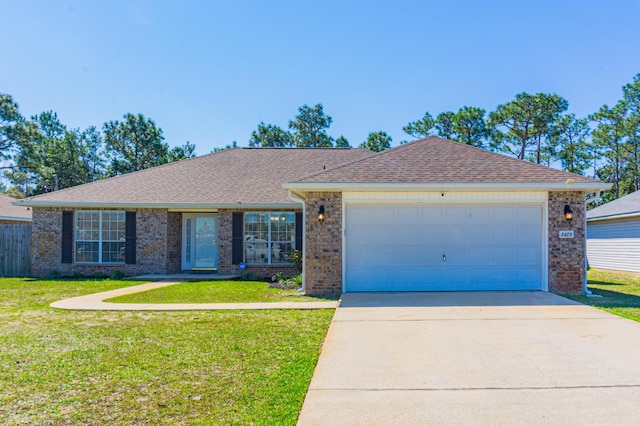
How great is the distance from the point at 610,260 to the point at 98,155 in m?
41.1

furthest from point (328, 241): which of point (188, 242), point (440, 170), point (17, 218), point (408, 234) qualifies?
point (17, 218)

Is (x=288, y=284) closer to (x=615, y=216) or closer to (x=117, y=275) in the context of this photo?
(x=117, y=275)

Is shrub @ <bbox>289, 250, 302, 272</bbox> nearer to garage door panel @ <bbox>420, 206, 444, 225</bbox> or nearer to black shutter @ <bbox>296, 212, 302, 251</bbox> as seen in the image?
black shutter @ <bbox>296, 212, 302, 251</bbox>

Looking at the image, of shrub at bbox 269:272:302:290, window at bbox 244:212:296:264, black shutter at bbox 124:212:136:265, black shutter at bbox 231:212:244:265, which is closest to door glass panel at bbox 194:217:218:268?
black shutter at bbox 231:212:244:265

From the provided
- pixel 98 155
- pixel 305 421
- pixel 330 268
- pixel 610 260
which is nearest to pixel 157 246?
pixel 330 268

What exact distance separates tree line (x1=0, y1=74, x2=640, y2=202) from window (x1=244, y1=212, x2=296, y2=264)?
22.7m

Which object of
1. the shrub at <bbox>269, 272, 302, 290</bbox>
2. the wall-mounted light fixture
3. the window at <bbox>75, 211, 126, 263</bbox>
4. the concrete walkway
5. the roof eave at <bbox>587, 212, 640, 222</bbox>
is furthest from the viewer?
the roof eave at <bbox>587, 212, 640, 222</bbox>

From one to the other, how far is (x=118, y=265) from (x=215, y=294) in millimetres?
5952

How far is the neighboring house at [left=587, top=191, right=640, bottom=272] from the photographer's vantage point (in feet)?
56.6

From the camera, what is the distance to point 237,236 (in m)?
14.8

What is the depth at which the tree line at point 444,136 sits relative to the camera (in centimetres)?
3341

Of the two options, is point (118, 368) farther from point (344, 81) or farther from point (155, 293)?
point (344, 81)

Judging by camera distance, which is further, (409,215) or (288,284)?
(288,284)

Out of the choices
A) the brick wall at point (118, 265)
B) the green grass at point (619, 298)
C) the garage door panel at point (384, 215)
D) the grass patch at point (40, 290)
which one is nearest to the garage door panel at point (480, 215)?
the garage door panel at point (384, 215)
